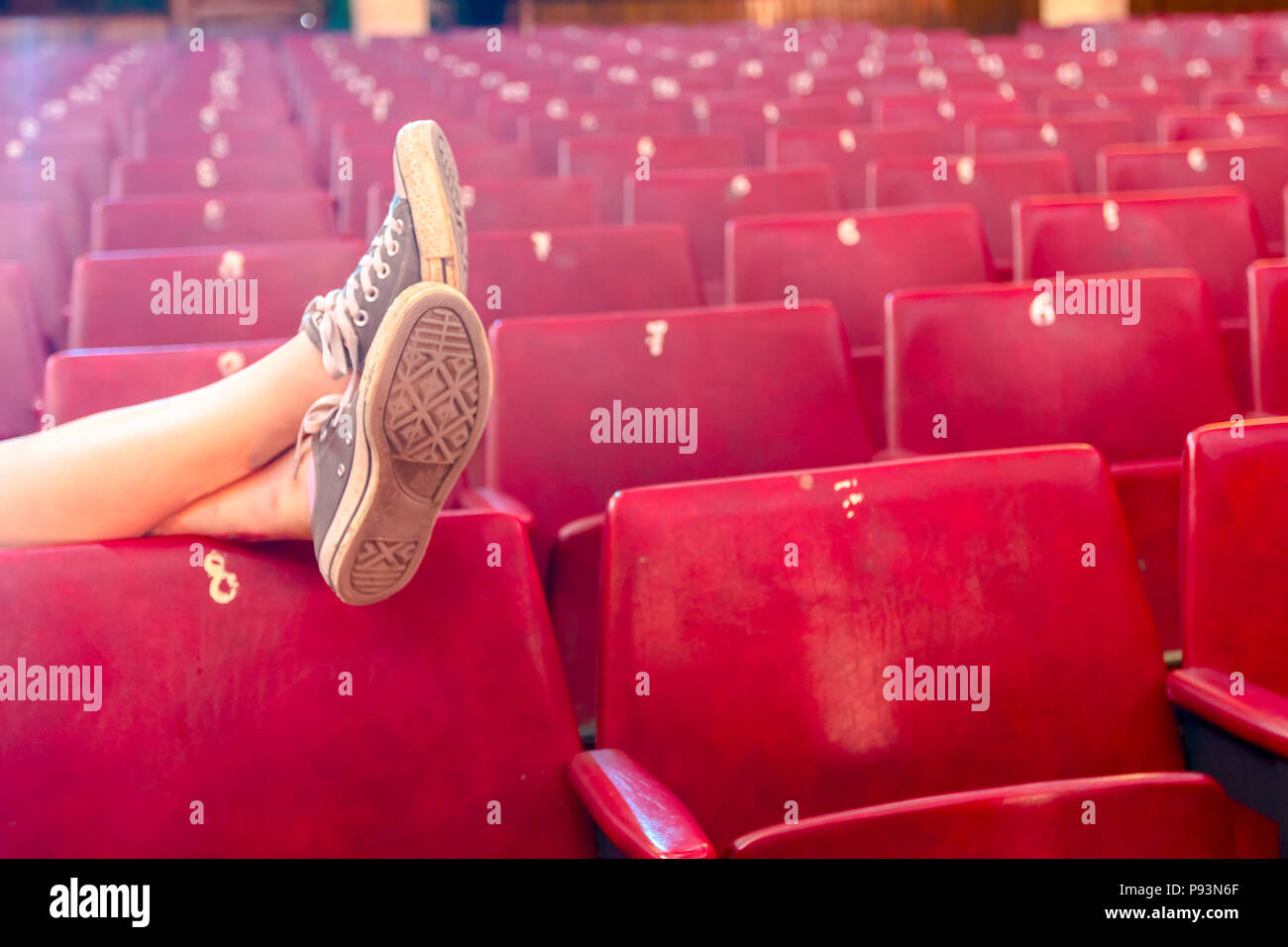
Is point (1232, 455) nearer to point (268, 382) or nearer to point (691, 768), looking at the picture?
point (691, 768)

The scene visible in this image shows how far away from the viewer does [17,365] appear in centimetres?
138

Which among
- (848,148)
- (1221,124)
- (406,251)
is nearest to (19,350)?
(406,251)

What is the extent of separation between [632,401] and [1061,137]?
1.56 meters

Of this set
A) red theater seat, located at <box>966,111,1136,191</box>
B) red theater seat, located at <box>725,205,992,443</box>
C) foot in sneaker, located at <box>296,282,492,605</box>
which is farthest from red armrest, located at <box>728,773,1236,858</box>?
red theater seat, located at <box>966,111,1136,191</box>

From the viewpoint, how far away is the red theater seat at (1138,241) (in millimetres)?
1603

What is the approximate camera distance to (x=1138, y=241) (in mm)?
1604

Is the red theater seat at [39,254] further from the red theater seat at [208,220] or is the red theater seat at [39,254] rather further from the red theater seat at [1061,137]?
the red theater seat at [1061,137]

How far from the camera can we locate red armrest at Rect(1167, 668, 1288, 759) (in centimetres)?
68

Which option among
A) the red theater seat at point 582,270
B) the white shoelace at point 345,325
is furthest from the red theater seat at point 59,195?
the white shoelace at point 345,325

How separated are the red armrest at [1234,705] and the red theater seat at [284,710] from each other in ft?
1.17

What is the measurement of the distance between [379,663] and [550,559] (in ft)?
1.31

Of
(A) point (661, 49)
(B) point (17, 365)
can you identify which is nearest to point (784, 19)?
(A) point (661, 49)

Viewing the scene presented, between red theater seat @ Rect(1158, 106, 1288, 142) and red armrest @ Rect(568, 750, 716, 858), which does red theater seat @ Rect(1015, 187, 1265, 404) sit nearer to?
red theater seat @ Rect(1158, 106, 1288, 142)

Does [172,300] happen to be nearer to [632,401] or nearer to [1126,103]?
[632,401]
